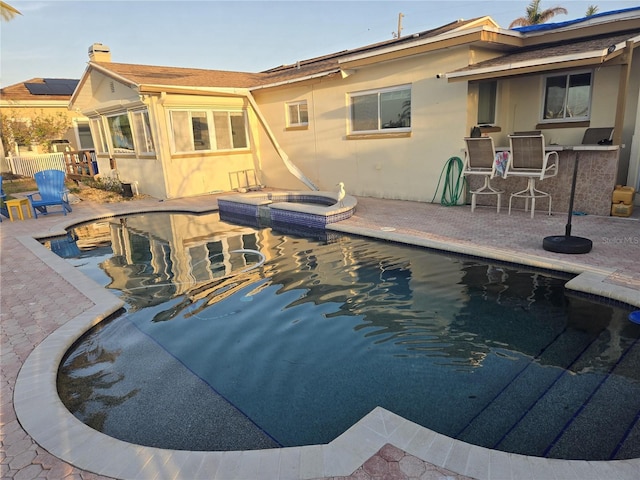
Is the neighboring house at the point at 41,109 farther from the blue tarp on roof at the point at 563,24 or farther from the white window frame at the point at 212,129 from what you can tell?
the blue tarp on roof at the point at 563,24

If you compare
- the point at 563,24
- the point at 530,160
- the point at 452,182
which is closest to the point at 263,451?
the point at 530,160

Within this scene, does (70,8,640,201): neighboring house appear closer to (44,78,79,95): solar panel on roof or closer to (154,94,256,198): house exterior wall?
(154,94,256,198): house exterior wall

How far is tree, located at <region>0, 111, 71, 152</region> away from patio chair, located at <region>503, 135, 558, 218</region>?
23.1 m

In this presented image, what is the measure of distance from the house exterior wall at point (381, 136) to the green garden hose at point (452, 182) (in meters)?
0.21

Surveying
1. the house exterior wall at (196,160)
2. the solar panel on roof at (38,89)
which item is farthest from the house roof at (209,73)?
the solar panel on roof at (38,89)

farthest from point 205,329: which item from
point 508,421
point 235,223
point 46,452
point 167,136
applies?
point 167,136

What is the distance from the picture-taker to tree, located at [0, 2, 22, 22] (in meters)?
10.8

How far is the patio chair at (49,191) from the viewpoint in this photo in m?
11.0

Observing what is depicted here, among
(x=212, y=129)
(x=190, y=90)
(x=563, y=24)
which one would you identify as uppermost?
(x=563, y=24)

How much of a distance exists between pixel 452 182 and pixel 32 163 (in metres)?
19.6

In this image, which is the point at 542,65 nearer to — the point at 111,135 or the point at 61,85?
the point at 111,135

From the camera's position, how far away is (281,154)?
13.8 meters

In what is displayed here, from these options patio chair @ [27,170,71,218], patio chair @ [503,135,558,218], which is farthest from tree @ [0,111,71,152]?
patio chair @ [503,135,558,218]

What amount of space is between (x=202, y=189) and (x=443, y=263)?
9882 mm
